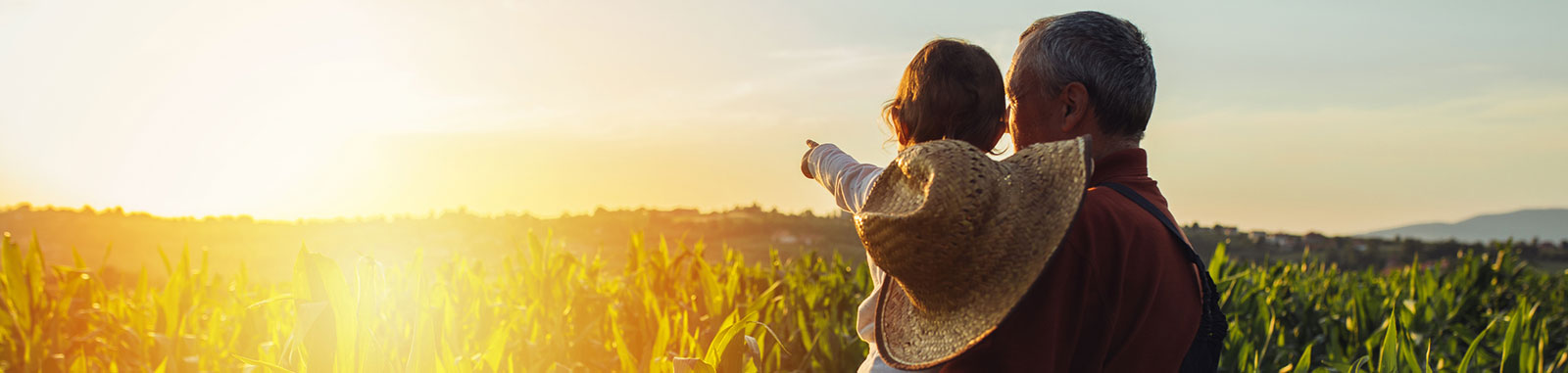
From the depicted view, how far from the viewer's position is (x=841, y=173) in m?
1.53

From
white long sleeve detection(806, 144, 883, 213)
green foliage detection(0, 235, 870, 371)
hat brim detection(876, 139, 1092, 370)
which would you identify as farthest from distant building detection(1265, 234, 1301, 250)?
hat brim detection(876, 139, 1092, 370)

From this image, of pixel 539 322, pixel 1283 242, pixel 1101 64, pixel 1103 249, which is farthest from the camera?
pixel 1283 242

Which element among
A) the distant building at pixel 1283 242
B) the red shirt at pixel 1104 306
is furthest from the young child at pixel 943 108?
the distant building at pixel 1283 242

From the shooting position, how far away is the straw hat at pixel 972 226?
3.49 feet

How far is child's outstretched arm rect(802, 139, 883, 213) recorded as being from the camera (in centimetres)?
142

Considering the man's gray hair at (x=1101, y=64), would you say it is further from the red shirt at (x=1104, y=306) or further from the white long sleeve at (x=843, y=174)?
the white long sleeve at (x=843, y=174)

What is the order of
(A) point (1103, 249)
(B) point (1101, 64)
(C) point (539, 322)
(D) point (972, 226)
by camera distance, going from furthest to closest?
(C) point (539, 322) < (B) point (1101, 64) < (A) point (1103, 249) < (D) point (972, 226)

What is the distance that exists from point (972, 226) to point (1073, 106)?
0.56 metres

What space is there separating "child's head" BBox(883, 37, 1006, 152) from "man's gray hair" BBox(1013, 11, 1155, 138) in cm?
8

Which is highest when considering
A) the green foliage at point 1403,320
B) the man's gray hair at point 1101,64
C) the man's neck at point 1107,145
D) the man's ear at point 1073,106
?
the man's gray hair at point 1101,64

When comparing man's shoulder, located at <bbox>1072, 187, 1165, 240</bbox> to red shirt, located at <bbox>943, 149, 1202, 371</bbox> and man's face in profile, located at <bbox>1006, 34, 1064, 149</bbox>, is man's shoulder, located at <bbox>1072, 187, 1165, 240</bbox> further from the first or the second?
man's face in profile, located at <bbox>1006, 34, 1064, 149</bbox>

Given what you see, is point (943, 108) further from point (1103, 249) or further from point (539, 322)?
point (539, 322)

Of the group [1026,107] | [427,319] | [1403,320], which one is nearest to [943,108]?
[1026,107]

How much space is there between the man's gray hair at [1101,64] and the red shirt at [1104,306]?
0.21 m
